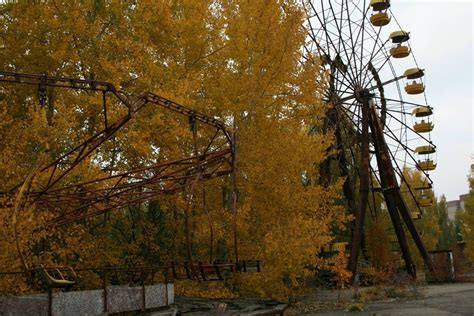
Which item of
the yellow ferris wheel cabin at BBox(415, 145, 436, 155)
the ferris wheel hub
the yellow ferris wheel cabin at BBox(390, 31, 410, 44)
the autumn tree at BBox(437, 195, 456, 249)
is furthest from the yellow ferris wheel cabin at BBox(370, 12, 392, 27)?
the autumn tree at BBox(437, 195, 456, 249)

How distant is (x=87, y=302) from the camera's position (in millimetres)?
9008

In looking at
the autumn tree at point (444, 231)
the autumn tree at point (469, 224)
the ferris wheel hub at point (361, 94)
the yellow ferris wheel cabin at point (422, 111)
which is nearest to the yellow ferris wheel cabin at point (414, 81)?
the yellow ferris wheel cabin at point (422, 111)

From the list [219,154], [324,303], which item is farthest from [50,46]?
[324,303]

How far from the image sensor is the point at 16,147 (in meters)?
12.9

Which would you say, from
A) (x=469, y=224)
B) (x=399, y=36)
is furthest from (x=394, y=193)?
(x=469, y=224)

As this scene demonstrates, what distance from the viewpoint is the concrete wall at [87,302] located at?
27.4 feet

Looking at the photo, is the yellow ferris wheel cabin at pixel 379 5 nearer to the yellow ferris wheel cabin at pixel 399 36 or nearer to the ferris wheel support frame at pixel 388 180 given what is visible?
the yellow ferris wheel cabin at pixel 399 36

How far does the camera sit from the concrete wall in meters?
8.36

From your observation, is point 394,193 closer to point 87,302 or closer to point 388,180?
point 388,180

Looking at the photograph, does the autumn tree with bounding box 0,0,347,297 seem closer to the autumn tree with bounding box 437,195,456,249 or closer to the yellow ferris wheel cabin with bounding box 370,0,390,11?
the yellow ferris wheel cabin with bounding box 370,0,390,11

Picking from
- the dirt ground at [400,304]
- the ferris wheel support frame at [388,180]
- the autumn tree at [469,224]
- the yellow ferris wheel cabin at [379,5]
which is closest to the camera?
the dirt ground at [400,304]

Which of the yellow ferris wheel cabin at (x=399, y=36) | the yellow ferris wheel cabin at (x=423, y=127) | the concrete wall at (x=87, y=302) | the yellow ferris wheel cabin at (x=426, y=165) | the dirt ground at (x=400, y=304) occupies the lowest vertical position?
the dirt ground at (x=400, y=304)

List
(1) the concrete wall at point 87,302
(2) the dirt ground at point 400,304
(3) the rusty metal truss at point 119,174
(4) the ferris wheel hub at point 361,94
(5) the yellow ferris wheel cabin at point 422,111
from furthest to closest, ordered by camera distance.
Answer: (5) the yellow ferris wheel cabin at point 422,111 → (4) the ferris wheel hub at point 361,94 → (2) the dirt ground at point 400,304 → (1) the concrete wall at point 87,302 → (3) the rusty metal truss at point 119,174

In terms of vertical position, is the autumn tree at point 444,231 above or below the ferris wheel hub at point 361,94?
below
